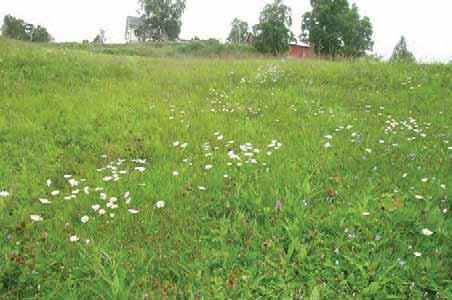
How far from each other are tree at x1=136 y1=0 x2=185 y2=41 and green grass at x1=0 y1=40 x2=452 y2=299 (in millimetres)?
69179

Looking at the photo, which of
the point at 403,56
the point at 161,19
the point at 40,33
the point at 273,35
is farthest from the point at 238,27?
the point at 403,56

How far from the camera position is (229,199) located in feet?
10.5

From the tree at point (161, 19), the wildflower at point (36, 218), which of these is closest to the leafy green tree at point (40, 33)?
the tree at point (161, 19)

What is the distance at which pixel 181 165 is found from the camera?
3.91m

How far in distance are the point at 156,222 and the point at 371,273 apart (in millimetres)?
1790

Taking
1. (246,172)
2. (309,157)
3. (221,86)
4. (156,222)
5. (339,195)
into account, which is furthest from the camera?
(221,86)

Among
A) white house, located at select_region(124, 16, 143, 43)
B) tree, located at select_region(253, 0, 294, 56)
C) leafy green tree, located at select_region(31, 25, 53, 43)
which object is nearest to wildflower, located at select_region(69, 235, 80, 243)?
tree, located at select_region(253, 0, 294, 56)

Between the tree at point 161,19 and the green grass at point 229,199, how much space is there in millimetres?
69179

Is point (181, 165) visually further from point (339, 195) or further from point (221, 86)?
point (221, 86)

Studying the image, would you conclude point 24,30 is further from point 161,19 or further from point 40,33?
point 161,19

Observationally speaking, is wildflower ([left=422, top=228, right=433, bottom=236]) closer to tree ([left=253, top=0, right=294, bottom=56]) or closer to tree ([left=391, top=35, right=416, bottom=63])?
tree ([left=391, top=35, right=416, bottom=63])

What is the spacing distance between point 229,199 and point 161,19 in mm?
74201

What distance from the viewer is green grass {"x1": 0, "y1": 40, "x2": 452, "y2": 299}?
2332 mm

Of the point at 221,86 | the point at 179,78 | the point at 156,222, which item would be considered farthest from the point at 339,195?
the point at 179,78
